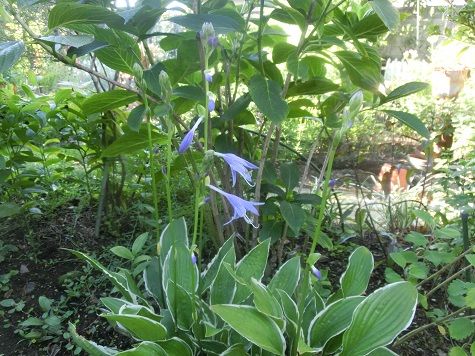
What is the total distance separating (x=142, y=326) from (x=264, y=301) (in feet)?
0.90

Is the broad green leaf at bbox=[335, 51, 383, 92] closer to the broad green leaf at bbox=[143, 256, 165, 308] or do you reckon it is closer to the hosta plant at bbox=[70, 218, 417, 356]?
the hosta plant at bbox=[70, 218, 417, 356]

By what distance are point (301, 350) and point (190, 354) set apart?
A: 0.26m

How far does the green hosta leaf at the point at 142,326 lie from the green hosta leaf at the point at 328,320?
354mm

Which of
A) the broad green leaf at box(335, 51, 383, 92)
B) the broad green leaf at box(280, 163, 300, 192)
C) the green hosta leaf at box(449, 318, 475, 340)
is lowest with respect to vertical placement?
the green hosta leaf at box(449, 318, 475, 340)

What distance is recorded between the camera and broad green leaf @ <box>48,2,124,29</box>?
94cm

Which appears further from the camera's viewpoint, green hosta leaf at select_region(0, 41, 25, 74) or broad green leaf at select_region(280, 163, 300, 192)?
broad green leaf at select_region(280, 163, 300, 192)

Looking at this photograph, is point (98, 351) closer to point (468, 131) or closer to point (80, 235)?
point (80, 235)

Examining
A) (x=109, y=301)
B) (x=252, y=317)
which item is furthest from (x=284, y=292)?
(x=109, y=301)

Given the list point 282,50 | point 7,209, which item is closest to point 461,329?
point 282,50

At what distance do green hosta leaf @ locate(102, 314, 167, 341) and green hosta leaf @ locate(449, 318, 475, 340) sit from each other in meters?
0.66

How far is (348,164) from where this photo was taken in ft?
14.6

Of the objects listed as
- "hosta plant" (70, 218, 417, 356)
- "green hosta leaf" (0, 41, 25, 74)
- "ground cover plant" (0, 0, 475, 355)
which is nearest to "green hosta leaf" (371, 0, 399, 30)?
"ground cover plant" (0, 0, 475, 355)

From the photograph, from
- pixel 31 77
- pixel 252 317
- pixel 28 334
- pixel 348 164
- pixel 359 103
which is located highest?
pixel 359 103

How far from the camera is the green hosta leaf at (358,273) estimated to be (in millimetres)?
1133
